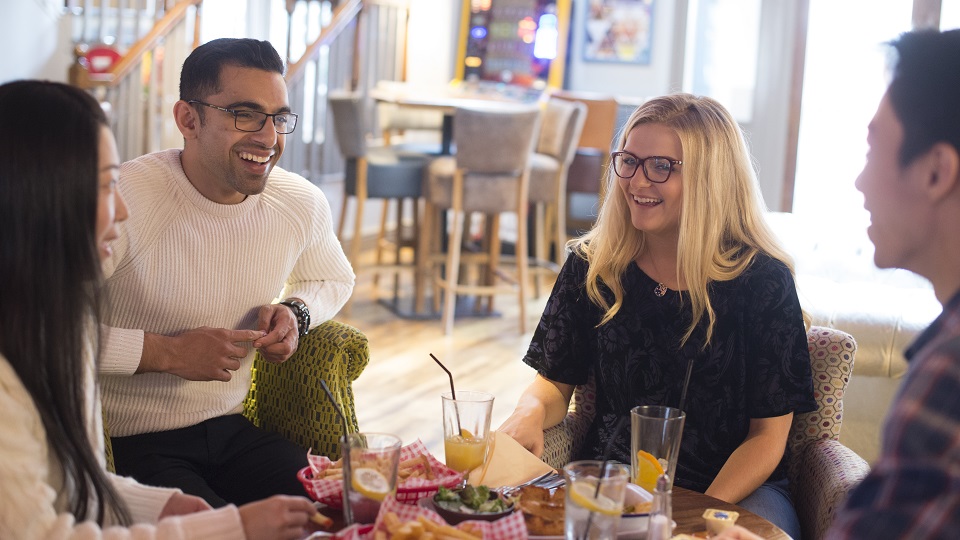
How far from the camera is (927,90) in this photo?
3.32 feet

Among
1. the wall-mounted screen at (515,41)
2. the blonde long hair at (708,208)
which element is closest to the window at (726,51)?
the wall-mounted screen at (515,41)

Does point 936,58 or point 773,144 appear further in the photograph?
point 773,144

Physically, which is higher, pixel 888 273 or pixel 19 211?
pixel 19 211

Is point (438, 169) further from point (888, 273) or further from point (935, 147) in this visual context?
point (935, 147)

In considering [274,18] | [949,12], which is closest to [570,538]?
[949,12]

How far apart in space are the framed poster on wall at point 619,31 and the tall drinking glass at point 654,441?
266 inches

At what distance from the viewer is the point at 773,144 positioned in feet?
23.6

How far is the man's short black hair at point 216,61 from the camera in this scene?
1984 millimetres

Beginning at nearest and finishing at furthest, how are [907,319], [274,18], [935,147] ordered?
[935,147]
[907,319]
[274,18]

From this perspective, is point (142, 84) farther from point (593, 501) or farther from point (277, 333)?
point (593, 501)

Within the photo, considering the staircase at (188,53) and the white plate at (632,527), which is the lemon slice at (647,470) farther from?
the staircase at (188,53)

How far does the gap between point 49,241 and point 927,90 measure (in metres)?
1.01

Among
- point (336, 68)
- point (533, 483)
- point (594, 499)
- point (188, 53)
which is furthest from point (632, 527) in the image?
point (336, 68)

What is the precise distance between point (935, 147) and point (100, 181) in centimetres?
97
